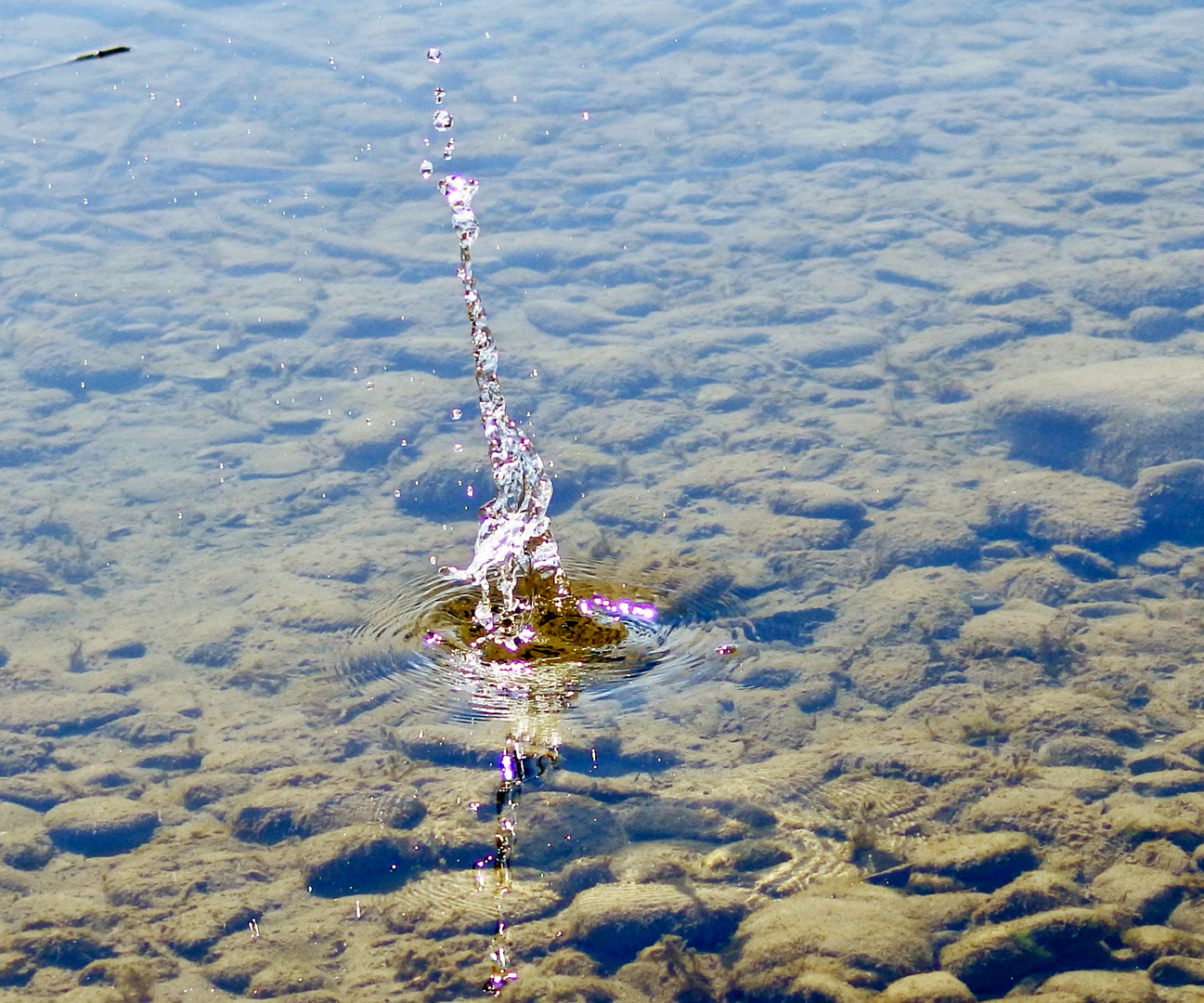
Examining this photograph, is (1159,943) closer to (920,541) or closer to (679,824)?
(679,824)

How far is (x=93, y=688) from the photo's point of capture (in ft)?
20.3

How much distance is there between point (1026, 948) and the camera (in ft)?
13.2

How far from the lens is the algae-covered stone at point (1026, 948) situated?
397cm

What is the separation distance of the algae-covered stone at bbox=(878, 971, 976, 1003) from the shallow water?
0.07m

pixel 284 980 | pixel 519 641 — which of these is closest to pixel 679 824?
pixel 519 641

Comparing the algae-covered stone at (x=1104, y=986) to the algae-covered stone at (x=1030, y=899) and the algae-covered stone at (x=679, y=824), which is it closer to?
the algae-covered stone at (x=1030, y=899)

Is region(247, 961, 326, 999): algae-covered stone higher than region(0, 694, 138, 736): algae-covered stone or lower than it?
higher

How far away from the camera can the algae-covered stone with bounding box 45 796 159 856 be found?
16.5ft

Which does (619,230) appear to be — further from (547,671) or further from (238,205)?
(547,671)

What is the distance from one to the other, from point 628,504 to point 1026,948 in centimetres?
387

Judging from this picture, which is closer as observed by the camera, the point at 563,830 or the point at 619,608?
the point at 563,830

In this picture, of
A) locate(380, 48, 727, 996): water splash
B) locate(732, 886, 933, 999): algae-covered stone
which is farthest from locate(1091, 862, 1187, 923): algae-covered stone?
locate(380, 48, 727, 996): water splash

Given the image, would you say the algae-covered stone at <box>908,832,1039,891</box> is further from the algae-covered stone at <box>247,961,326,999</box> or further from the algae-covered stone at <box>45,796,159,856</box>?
the algae-covered stone at <box>45,796,159,856</box>

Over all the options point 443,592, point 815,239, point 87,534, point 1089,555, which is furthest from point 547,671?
point 815,239
